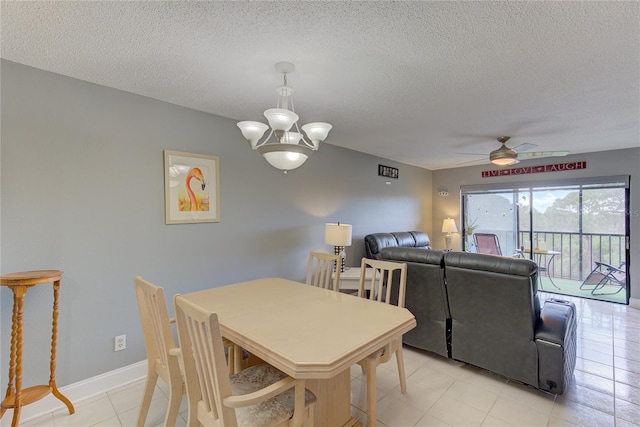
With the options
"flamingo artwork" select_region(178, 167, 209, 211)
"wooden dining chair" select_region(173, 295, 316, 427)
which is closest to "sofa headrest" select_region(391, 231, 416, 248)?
"flamingo artwork" select_region(178, 167, 209, 211)

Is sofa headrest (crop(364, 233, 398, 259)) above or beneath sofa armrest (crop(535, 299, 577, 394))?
above

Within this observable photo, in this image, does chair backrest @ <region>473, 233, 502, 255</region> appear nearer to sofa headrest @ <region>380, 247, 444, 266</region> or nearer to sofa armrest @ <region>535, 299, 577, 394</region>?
sofa armrest @ <region>535, 299, 577, 394</region>

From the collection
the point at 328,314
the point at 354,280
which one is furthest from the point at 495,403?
the point at 354,280

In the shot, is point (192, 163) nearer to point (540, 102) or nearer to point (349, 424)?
point (349, 424)

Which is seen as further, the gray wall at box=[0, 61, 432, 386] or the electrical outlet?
the electrical outlet

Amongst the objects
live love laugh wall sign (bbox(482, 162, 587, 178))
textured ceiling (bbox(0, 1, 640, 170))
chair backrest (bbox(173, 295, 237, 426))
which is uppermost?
textured ceiling (bbox(0, 1, 640, 170))

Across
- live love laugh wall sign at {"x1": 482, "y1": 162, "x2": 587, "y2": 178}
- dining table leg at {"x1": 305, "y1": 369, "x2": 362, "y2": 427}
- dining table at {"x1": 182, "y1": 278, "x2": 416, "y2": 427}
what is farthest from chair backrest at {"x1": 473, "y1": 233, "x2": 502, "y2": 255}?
dining table leg at {"x1": 305, "y1": 369, "x2": 362, "y2": 427}

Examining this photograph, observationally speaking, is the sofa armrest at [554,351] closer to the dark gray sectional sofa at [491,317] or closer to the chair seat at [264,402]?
the dark gray sectional sofa at [491,317]

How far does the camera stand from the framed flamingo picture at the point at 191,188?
8.71 ft

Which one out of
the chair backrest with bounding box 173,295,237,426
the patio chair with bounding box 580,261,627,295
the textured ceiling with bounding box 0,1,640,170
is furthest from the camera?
the patio chair with bounding box 580,261,627,295

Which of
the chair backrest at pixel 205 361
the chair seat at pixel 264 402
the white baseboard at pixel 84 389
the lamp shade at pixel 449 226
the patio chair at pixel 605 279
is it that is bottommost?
the white baseboard at pixel 84 389

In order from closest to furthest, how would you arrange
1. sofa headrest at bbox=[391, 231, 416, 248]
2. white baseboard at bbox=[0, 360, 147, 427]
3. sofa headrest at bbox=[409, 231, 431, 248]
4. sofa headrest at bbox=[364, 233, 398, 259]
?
white baseboard at bbox=[0, 360, 147, 427] → sofa headrest at bbox=[364, 233, 398, 259] → sofa headrest at bbox=[391, 231, 416, 248] → sofa headrest at bbox=[409, 231, 431, 248]

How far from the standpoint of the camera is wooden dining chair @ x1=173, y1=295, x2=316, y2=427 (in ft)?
3.79

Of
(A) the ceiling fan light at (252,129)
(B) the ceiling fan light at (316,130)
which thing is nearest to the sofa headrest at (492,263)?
(B) the ceiling fan light at (316,130)
